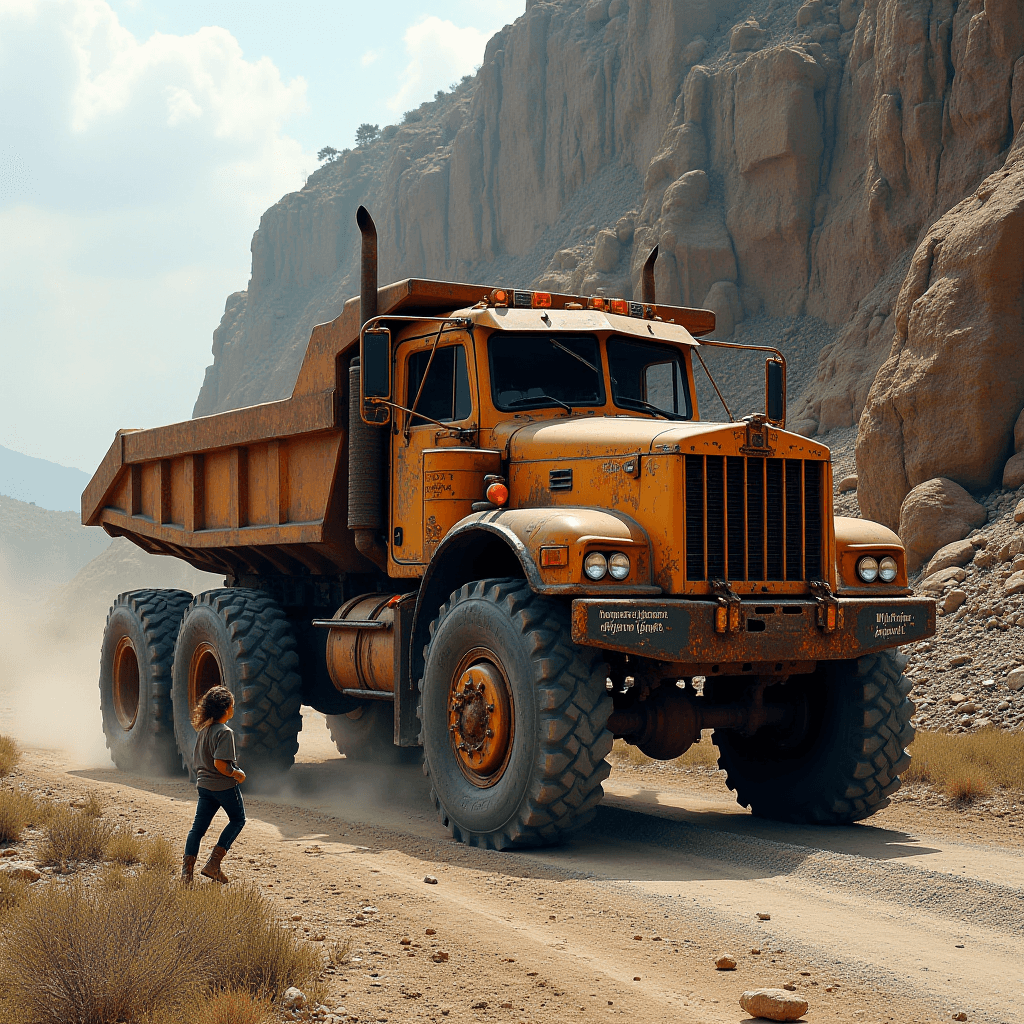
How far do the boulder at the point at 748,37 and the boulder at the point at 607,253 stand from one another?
6516 millimetres

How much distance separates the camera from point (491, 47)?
5784 cm

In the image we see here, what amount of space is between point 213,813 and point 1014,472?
51.3 ft

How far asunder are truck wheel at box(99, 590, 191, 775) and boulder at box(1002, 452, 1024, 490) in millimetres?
12609

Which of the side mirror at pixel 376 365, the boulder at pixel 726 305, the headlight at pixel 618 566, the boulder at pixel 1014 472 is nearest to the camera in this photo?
the headlight at pixel 618 566

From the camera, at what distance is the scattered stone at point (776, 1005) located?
492 cm

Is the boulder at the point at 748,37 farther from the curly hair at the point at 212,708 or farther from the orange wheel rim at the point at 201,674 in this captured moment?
the curly hair at the point at 212,708

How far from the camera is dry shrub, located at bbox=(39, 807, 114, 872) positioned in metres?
7.34

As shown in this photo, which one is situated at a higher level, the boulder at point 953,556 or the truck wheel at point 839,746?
the boulder at point 953,556

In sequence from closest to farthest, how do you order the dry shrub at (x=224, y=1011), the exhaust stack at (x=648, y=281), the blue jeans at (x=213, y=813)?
1. the dry shrub at (x=224, y=1011)
2. the blue jeans at (x=213, y=813)
3. the exhaust stack at (x=648, y=281)

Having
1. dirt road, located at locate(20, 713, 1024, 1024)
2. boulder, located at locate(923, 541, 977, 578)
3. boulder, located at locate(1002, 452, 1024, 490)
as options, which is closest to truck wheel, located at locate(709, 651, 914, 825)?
dirt road, located at locate(20, 713, 1024, 1024)

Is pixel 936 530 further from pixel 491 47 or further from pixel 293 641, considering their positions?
pixel 491 47

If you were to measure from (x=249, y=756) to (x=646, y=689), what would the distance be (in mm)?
4311

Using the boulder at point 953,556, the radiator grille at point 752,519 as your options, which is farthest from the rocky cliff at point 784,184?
the radiator grille at point 752,519

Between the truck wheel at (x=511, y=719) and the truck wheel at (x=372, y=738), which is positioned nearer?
the truck wheel at (x=511, y=719)
